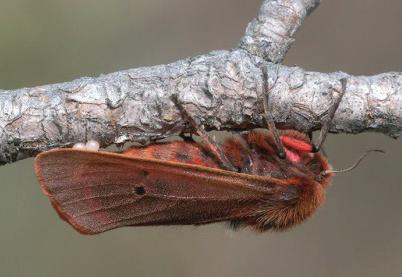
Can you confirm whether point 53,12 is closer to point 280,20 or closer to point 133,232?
point 133,232

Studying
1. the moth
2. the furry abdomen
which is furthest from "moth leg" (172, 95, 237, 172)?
the furry abdomen

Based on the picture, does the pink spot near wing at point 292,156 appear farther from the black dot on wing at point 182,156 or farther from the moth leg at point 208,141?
the black dot on wing at point 182,156

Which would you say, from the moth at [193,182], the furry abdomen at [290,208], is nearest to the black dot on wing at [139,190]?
the moth at [193,182]

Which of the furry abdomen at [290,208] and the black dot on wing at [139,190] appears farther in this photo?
the furry abdomen at [290,208]

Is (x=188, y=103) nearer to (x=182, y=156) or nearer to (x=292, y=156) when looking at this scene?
(x=182, y=156)

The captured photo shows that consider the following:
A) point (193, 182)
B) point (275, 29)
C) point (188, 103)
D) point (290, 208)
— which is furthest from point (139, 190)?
point (275, 29)

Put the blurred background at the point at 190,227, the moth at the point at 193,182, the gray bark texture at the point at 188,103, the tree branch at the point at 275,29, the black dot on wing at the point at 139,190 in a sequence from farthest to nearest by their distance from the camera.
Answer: the blurred background at the point at 190,227, the tree branch at the point at 275,29, the black dot on wing at the point at 139,190, the moth at the point at 193,182, the gray bark texture at the point at 188,103
